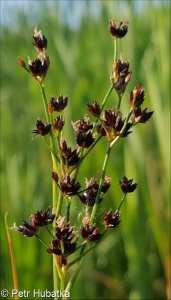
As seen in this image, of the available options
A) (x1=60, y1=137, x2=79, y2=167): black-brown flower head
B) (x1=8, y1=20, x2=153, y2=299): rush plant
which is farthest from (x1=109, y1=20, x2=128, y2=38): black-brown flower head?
(x1=60, y1=137, x2=79, y2=167): black-brown flower head

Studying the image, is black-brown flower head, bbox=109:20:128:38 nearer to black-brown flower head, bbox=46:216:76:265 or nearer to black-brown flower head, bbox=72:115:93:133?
black-brown flower head, bbox=72:115:93:133

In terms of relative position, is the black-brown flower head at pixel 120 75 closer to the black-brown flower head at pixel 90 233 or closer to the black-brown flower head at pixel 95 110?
the black-brown flower head at pixel 95 110

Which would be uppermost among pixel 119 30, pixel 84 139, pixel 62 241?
pixel 119 30

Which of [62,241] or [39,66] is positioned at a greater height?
[39,66]

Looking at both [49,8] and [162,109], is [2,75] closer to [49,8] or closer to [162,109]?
[49,8]

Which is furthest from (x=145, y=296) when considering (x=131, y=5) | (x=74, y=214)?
(x=131, y=5)

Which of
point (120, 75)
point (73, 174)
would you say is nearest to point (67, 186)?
point (73, 174)

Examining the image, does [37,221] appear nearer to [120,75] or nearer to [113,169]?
[120,75]
